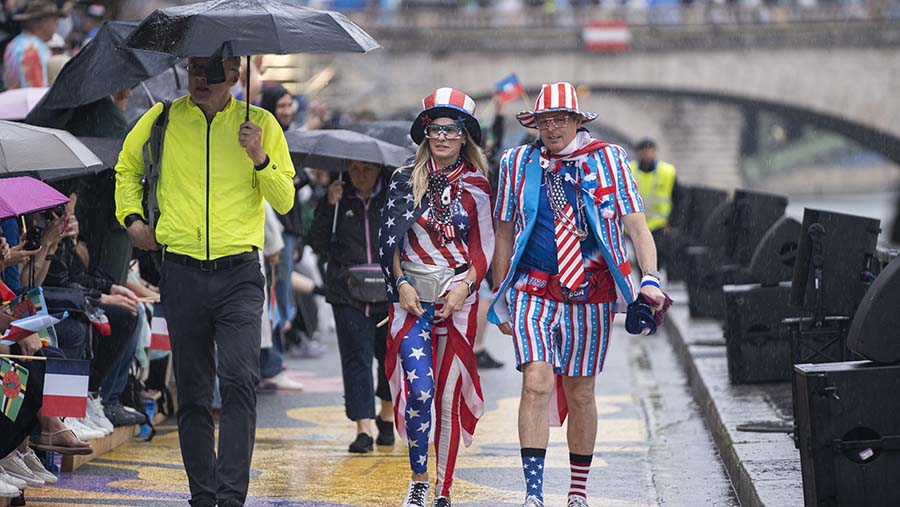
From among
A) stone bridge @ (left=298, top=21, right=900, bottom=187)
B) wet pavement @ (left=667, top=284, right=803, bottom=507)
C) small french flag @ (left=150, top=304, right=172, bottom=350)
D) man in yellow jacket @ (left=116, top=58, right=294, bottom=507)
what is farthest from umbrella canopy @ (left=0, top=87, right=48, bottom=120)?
stone bridge @ (left=298, top=21, right=900, bottom=187)

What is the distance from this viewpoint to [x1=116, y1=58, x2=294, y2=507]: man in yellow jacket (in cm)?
738

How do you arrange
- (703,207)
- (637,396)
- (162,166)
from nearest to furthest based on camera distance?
(162,166)
(637,396)
(703,207)

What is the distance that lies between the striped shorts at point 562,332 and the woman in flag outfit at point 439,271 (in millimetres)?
500

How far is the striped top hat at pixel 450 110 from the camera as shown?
27.0 feet

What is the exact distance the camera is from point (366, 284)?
10.0 metres

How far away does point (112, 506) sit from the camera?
26.9ft

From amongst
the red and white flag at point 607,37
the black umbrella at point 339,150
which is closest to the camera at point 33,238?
the black umbrella at point 339,150

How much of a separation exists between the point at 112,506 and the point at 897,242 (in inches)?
453

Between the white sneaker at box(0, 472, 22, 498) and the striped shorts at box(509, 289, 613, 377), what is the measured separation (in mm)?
2393

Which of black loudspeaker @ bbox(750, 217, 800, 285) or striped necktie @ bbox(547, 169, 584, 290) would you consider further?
black loudspeaker @ bbox(750, 217, 800, 285)

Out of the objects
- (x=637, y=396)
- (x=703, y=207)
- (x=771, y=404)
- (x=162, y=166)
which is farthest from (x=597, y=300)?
(x=703, y=207)

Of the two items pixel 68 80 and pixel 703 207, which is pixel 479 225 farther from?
pixel 703 207

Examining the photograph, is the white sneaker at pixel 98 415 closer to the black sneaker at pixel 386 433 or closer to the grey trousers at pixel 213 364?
the black sneaker at pixel 386 433

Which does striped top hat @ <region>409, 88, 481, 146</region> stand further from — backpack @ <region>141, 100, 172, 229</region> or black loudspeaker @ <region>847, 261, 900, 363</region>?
black loudspeaker @ <region>847, 261, 900, 363</region>
